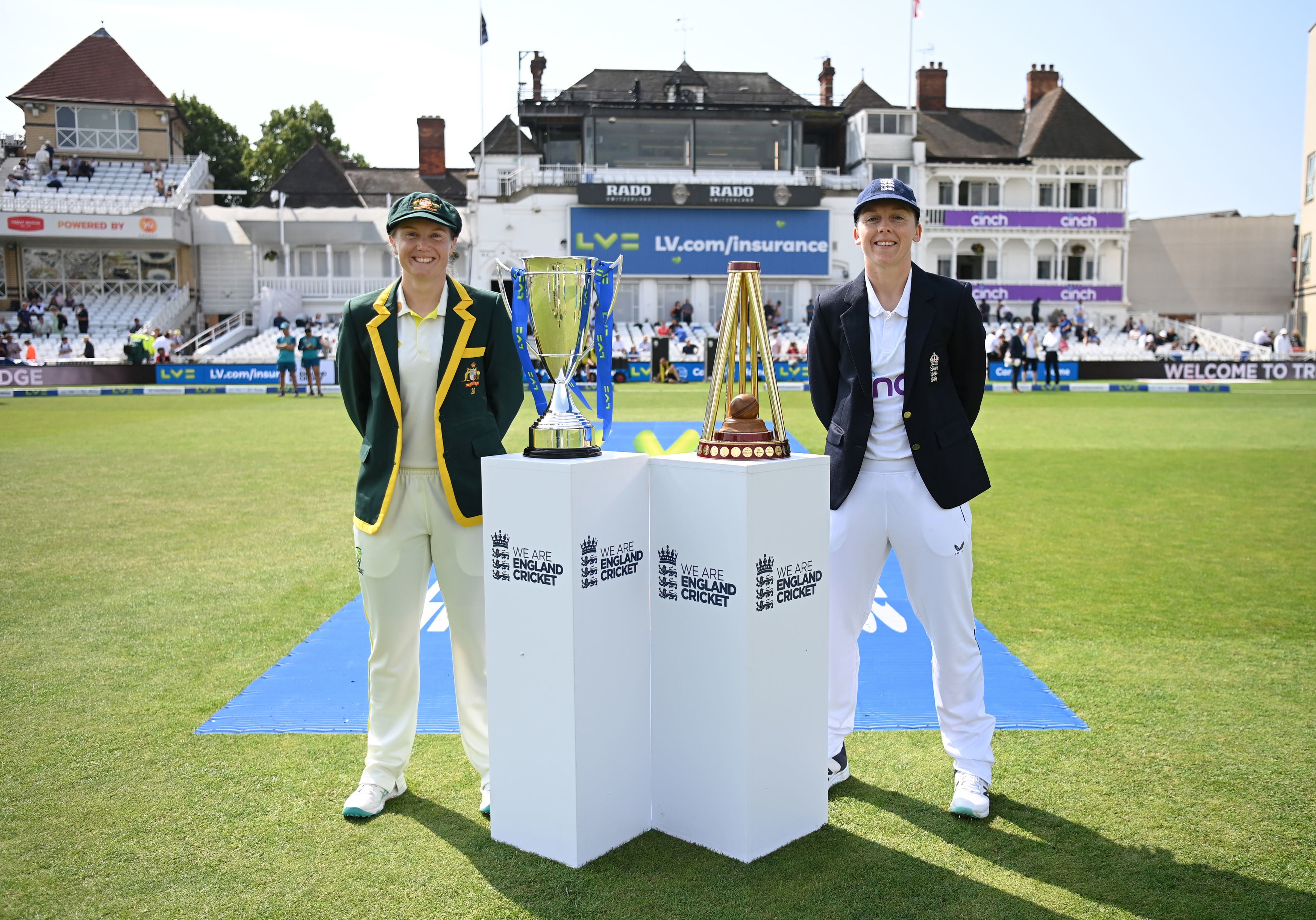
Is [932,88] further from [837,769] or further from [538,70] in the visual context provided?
[837,769]

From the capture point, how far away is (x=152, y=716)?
466cm

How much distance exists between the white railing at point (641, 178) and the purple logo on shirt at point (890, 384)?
42.2m

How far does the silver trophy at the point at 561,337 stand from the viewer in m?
3.30

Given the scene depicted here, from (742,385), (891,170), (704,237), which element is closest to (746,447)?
(742,385)

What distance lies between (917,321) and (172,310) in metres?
45.3

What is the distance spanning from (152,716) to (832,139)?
5129 centimetres

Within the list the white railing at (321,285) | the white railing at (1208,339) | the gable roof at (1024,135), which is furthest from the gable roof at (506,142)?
the white railing at (1208,339)

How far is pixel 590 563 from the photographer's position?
3.36m

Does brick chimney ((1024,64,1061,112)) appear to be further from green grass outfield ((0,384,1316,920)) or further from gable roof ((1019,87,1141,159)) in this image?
green grass outfield ((0,384,1316,920))

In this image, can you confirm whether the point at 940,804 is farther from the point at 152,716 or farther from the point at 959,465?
the point at 152,716

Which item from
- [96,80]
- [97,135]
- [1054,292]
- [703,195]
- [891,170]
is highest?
[96,80]

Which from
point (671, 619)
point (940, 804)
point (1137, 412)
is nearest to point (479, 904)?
point (671, 619)

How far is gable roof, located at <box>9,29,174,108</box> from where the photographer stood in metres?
47.9

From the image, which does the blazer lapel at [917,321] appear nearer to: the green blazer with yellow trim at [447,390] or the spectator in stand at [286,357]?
the green blazer with yellow trim at [447,390]
